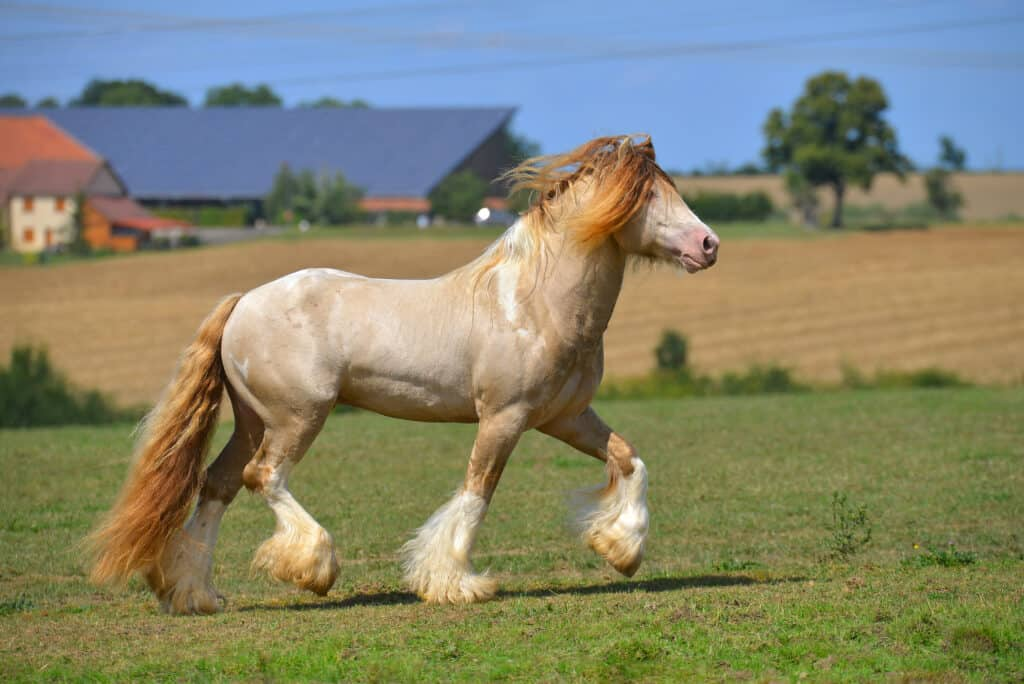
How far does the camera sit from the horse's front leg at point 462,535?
7.52 meters

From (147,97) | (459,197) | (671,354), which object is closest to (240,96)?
(147,97)

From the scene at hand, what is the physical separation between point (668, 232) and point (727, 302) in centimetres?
3723

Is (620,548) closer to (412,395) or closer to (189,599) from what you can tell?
(412,395)

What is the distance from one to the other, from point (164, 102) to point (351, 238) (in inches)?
3212

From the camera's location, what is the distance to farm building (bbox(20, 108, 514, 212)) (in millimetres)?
89438

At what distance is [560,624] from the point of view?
21.8 feet

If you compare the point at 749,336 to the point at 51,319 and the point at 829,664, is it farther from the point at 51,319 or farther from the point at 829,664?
the point at 829,664

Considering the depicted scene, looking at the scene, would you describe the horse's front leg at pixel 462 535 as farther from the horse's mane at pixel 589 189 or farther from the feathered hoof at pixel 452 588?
the horse's mane at pixel 589 189

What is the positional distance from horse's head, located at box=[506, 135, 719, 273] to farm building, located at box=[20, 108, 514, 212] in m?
75.2

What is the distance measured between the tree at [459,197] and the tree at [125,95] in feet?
199

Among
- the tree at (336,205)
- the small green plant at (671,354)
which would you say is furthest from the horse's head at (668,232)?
the tree at (336,205)

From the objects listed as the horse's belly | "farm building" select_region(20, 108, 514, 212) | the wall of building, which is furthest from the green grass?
"farm building" select_region(20, 108, 514, 212)

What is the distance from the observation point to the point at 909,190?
95188mm

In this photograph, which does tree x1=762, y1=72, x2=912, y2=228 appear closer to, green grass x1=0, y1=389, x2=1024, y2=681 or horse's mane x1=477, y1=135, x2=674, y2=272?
green grass x1=0, y1=389, x2=1024, y2=681
